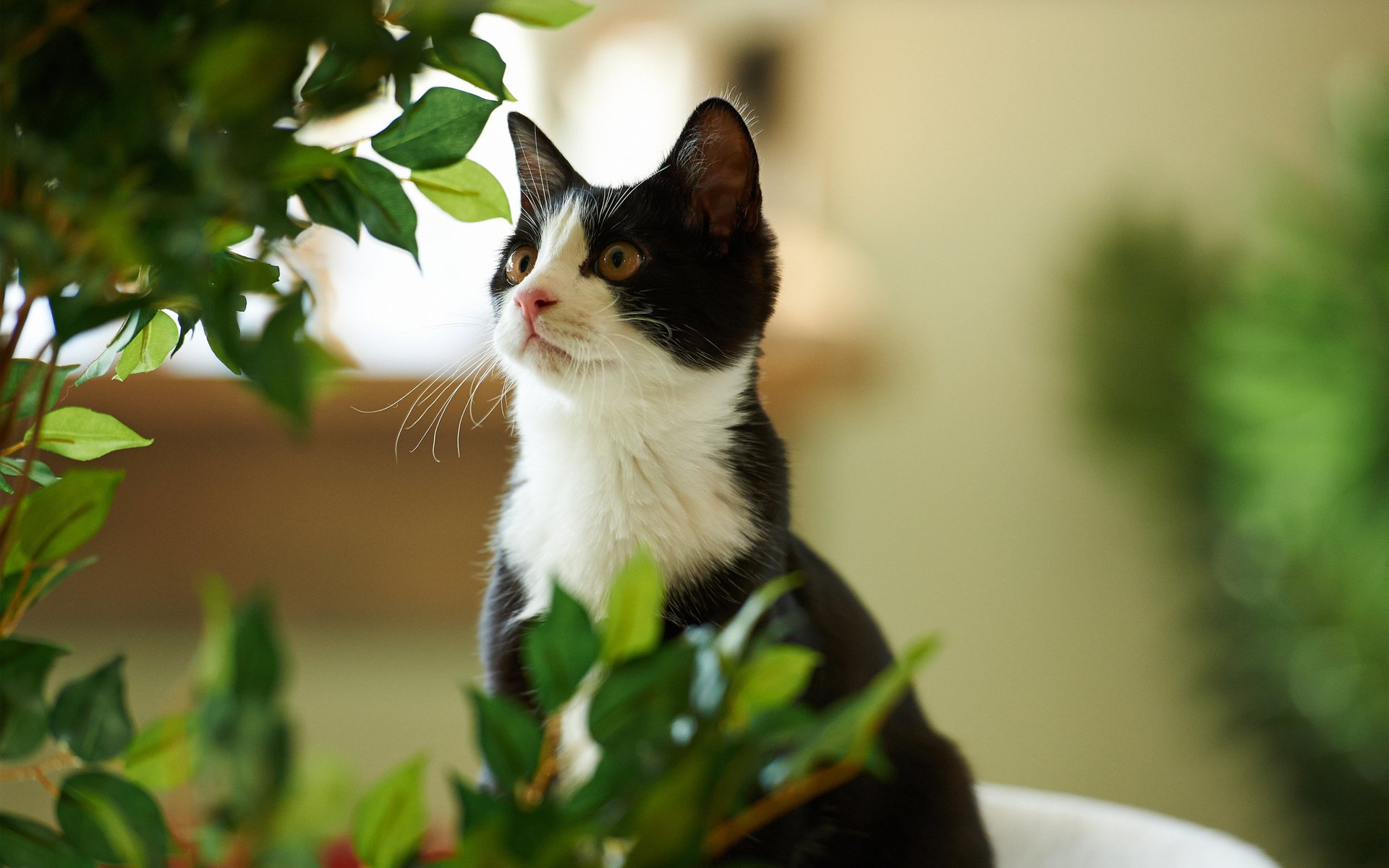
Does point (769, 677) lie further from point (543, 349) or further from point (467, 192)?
point (543, 349)

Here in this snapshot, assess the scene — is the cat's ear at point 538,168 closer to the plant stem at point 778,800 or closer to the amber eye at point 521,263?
the amber eye at point 521,263

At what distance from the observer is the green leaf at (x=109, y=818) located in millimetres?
309

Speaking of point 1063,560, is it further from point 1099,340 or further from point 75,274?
point 75,274

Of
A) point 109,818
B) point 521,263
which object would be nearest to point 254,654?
point 109,818

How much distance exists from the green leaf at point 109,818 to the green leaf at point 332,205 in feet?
0.61

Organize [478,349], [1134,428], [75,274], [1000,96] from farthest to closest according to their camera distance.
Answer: [1000,96] < [1134,428] < [478,349] < [75,274]

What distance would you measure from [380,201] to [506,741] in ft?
0.66

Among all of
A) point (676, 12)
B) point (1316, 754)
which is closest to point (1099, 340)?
point (1316, 754)

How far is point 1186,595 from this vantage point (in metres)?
2.54

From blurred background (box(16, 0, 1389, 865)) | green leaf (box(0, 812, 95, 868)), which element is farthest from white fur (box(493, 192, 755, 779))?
blurred background (box(16, 0, 1389, 865))

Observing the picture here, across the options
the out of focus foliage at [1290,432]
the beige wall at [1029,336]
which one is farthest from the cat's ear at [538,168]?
the beige wall at [1029,336]

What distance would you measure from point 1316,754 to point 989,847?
1543 millimetres

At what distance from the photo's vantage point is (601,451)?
0.77 meters

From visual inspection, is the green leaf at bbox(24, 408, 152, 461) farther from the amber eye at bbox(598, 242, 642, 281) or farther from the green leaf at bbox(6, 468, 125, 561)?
the amber eye at bbox(598, 242, 642, 281)
